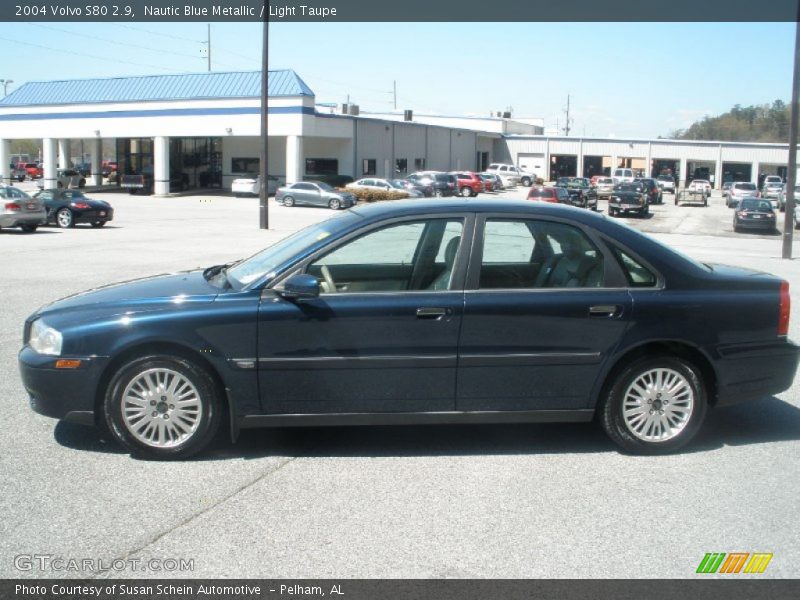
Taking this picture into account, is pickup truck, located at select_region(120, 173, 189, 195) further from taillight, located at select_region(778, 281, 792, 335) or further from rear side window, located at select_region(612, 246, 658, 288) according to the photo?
taillight, located at select_region(778, 281, 792, 335)

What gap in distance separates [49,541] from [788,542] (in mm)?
3791

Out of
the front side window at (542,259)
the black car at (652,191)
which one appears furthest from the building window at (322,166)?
the front side window at (542,259)

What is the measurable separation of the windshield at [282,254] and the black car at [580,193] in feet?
134

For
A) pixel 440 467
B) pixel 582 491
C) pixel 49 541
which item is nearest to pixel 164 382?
pixel 49 541

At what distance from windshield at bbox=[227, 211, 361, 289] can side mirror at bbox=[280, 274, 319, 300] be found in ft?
0.75

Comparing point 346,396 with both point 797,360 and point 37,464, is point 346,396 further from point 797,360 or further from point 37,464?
point 797,360

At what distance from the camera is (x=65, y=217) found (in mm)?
29234

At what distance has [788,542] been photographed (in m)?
4.51

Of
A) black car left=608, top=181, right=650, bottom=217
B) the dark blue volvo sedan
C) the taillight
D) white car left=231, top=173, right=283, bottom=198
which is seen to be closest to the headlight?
the dark blue volvo sedan

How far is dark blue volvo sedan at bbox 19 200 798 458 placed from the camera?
18.0 feet

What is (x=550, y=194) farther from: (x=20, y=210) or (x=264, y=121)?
(x=20, y=210)

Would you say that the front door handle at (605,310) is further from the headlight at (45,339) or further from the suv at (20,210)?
the suv at (20,210)

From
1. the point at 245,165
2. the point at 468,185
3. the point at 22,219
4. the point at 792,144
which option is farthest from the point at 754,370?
the point at 245,165

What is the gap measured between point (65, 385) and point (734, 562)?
4030 mm
